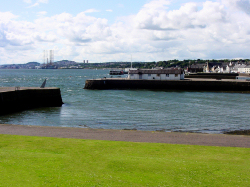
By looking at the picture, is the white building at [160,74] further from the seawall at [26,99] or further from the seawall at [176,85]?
A: the seawall at [26,99]

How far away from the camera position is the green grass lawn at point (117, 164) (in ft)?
31.6

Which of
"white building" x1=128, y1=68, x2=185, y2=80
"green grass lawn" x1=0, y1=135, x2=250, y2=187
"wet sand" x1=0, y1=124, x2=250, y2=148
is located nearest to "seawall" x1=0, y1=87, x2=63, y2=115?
"wet sand" x1=0, y1=124, x2=250, y2=148

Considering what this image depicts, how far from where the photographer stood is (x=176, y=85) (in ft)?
258

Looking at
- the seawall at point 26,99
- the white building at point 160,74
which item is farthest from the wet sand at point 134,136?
the white building at point 160,74

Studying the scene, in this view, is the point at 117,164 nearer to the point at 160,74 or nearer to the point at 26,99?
the point at 26,99

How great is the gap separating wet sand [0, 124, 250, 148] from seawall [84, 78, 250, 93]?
59.9 meters

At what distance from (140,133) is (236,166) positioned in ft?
27.2

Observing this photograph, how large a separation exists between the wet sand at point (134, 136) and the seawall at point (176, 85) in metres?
59.9

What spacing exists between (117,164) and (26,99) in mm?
31578

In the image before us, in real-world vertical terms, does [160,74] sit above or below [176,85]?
above

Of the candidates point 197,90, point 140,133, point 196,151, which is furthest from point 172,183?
point 197,90

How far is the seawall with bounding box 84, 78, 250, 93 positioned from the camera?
76125mm

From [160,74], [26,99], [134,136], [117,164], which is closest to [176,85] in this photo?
[160,74]

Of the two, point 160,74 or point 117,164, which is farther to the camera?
point 160,74
